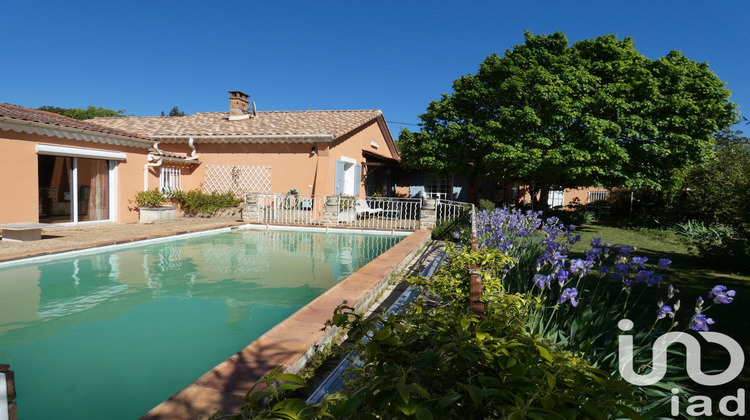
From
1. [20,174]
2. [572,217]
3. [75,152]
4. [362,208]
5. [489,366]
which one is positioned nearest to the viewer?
[489,366]

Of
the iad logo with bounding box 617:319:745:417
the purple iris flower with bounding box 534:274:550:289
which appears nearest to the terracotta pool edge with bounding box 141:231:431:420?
the purple iris flower with bounding box 534:274:550:289

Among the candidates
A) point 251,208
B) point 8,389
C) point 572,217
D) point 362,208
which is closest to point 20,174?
point 251,208

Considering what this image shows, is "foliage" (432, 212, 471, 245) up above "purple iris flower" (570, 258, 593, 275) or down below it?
below

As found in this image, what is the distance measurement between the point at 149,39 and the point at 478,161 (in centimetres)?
1948

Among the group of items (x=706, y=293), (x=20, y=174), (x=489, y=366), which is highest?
(x=20, y=174)

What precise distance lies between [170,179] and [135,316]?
463 inches

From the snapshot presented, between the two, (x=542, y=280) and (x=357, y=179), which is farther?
(x=357, y=179)

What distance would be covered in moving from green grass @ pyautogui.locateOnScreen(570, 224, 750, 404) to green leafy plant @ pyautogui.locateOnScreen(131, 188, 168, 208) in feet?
41.5

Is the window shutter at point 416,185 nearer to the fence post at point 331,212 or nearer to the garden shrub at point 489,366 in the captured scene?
the fence post at point 331,212

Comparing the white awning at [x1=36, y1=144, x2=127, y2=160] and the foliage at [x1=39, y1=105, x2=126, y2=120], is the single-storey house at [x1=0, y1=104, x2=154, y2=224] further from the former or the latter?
the foliage at [x1=39, y1=105, x2=126, y2=120]

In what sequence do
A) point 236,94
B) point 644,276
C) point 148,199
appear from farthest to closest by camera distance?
point 236,94 → point 148,199 → point 644,276

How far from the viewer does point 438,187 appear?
68.4 feet

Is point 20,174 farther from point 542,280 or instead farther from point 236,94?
point 542,280

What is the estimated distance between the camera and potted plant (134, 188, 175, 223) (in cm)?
1280
